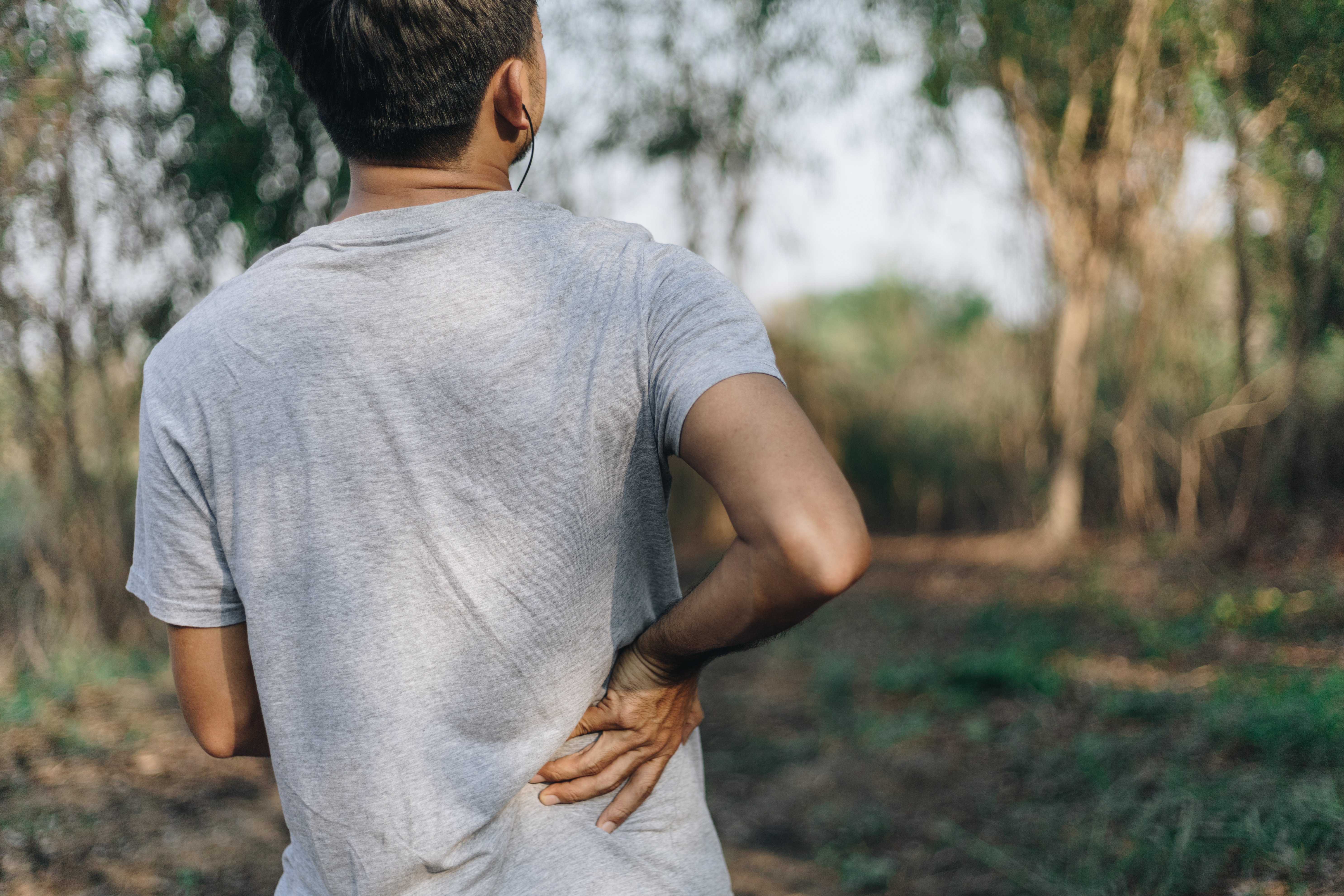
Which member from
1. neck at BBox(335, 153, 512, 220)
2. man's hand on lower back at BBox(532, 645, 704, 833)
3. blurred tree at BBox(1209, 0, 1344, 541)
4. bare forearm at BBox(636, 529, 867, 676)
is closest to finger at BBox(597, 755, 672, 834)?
man's hand on lower back at BBox(532, 645, 704, 833)

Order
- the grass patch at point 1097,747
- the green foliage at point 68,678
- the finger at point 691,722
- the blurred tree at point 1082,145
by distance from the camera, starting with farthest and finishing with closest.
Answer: the blurred tree at point 1082,145 → the green foliage at point 68,678 → the grass patch at point 1097,747 → the finger at point 691,722

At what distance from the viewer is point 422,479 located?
2.66 ft

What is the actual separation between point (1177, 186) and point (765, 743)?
174 inches

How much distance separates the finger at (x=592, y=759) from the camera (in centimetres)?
91

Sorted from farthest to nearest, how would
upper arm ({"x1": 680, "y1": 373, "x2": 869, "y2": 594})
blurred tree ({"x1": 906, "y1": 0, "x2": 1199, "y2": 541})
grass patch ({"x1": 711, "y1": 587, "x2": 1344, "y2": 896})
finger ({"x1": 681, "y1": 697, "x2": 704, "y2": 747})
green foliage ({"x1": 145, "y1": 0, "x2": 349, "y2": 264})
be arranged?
blurred tree ({"x1": 906, "y1": 0, "x2": 1199, "y2": 541}), green foliage ({"x1": 145, "y1": 0, "x2": 349, "y2": 264}), grass patch ({"x1": 711, "y1": 587, "x2": 1344, "y2": 896}), finger ({"x1": 681, "y1": 697, "x2": 704, "y2": 747}), upper arm ({"x1": 680, "y1": 373, "x2": 869, "y2": 594})

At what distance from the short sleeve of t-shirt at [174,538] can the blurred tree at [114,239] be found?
12.0 ft

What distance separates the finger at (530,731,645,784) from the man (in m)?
0.03

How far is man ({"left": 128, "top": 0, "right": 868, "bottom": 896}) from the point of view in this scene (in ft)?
2.61

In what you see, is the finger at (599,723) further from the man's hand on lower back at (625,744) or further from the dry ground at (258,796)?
the dry ground at (258,796)

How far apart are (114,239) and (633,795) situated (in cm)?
457

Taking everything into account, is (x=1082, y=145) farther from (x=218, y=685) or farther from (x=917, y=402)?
(x=218, y=685)

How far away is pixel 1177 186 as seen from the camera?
19.3ft

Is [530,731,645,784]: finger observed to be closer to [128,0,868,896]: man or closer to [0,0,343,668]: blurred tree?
[128,0,868,896]: man

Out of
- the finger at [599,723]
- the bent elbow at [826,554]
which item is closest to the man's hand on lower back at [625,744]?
the finger at [599,723]
